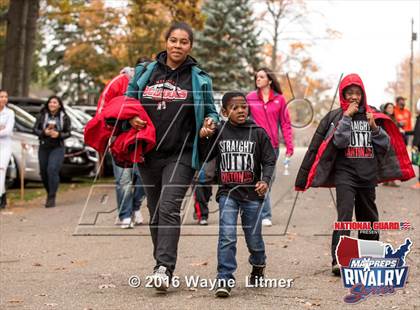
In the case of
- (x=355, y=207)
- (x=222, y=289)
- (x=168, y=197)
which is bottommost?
(x=222, y=289)

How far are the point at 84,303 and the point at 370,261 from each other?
2.16 meters

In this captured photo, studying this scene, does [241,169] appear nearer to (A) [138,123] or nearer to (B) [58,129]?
(A) [138,123]

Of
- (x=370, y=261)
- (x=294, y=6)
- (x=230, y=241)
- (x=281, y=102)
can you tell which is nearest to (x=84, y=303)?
(x=230, y=241)

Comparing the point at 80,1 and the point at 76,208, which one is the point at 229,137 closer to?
the point at 76,208

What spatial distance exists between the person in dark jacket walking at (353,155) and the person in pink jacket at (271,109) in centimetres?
328

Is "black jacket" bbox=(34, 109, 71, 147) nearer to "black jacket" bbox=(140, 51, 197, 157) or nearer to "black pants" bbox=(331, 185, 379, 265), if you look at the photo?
"black jacket" bbox=(140, 51, 197, 157)

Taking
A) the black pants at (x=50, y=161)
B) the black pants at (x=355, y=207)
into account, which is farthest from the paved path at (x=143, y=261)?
the black pants at (x=50, y=161)

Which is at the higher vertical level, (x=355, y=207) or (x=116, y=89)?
(x=116, y=89)

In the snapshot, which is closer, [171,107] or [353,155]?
[171,107]

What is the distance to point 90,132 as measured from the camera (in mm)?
7164

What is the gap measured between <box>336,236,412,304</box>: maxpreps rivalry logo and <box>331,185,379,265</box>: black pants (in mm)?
638

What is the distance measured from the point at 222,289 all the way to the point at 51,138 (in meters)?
8.44

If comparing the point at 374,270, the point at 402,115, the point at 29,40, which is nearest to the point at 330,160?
the point at 374,270

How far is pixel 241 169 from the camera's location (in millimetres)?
6566
